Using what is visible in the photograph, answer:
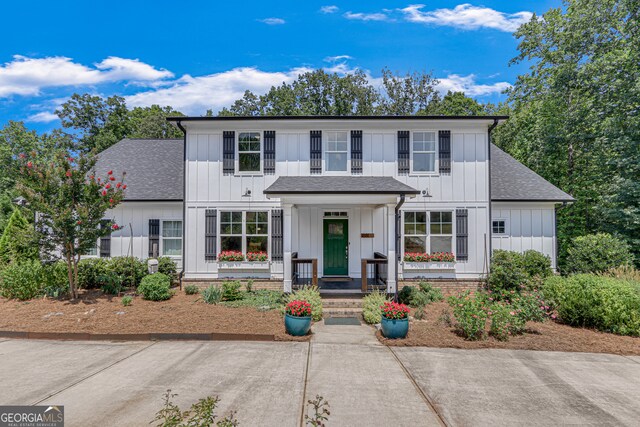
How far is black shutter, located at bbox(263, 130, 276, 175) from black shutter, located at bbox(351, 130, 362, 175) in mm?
2821

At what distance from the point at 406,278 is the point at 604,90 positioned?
43.6ft

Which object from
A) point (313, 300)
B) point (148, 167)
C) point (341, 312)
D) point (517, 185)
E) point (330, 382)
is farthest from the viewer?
point (148, 167)

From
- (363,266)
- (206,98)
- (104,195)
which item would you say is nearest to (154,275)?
(104,195)

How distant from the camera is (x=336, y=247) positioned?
472 inches

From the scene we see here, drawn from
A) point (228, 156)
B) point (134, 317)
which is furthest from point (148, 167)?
point (134, 317)

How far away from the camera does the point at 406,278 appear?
37.3 feet

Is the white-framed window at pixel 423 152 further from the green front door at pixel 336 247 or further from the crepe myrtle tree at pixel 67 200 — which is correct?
the crepe myrtle tree at pixel 67 200

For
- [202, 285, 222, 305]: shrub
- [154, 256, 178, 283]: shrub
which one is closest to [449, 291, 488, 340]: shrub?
[202, 285, 222, 305]: shrub

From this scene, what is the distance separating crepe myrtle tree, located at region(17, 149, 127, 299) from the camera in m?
9.12

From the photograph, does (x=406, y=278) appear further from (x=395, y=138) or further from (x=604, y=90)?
(x=604, y=90)

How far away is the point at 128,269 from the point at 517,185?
14.8 m

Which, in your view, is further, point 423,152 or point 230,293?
point 423,152

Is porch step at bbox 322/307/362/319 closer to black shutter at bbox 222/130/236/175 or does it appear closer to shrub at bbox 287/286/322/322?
shrub at bbox 287/286/322/322

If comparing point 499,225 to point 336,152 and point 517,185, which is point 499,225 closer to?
point 517,185
